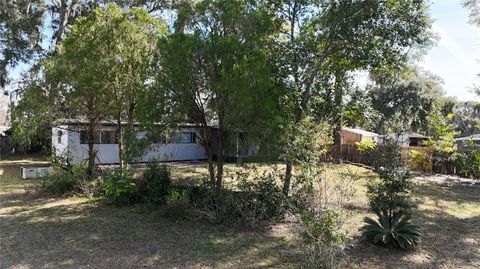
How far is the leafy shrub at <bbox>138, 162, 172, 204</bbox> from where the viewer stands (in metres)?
9.09

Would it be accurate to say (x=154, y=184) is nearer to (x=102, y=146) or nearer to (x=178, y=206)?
(x=178, y=206)

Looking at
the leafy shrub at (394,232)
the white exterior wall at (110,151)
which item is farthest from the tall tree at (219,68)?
the white exterior wall at (110,151)

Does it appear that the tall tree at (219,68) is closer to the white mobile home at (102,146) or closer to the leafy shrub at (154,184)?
the leafy shrub at (154,184)

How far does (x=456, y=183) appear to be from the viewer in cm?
1455

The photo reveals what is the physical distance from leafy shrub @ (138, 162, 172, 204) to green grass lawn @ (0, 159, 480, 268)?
19.1 inches

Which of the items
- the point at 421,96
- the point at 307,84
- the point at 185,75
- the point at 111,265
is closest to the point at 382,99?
the point at 421,96

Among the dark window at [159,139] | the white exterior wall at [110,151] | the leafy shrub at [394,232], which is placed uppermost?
the dark window at [159,139]

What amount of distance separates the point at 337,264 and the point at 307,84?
4.63 metres

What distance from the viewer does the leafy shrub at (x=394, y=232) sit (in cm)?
627

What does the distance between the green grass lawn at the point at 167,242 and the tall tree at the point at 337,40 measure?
7.21 feet

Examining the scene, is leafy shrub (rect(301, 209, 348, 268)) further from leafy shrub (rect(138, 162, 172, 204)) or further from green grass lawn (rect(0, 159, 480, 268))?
leafy shrub (rect(138, 162, 172, 204))

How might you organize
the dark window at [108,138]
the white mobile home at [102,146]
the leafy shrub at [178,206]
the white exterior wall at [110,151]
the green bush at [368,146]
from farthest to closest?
the dark window at [108,138]
the white exterior wall at [110,151]
the white mobile home at [102,146]
the green bush at [368,146]
the leafy shrub at [178,206]

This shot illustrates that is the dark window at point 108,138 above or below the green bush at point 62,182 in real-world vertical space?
above

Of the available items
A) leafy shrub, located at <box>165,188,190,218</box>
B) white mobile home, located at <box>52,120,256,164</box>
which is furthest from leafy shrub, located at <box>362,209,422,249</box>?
white mobile home, located at <box>52,120,256,164</box>
